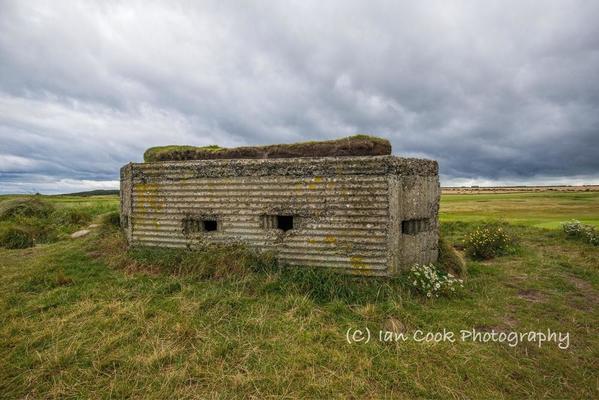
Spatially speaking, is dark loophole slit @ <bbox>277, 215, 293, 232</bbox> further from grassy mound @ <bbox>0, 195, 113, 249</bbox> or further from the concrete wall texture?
grassy mound @ <bbox>0, 195, 113, 249</bbox>

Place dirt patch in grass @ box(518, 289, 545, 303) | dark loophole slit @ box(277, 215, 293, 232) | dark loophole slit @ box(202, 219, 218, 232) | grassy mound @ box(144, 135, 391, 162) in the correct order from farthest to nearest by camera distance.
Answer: dark loophole slit @ box(202, 219, 218, 232), dark loophole slit @ box(277, 215, 293, 232), grassy mound @ box(144, 135, 391, 162), dirt patch in grass @ box(518, 289, 545, 303)

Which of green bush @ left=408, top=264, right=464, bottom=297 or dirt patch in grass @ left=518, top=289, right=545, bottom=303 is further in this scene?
dirt patch in grass @ left=518, top=289, right=545, bottom=303

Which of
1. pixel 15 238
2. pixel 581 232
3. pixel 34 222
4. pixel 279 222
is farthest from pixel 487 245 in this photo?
pixel 34 222

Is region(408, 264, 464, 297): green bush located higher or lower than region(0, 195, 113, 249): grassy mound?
lower

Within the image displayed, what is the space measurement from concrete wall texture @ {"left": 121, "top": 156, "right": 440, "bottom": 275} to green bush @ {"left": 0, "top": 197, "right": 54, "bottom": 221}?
36.0ft

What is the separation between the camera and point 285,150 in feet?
24.2

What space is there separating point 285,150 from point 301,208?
5.09 ft

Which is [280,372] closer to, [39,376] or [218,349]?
[218,349]

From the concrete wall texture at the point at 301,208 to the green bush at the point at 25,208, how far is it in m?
11.0

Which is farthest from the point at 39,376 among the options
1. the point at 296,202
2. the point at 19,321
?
the point at 296,202

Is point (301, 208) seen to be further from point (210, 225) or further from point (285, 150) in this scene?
point (210, 225)

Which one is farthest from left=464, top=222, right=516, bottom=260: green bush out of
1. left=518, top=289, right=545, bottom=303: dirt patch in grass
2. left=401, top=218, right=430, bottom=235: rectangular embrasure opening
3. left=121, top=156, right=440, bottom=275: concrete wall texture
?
left=401, top=218, right=430, bottom=235: rectangular embrasure opening

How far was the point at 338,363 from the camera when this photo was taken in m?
3.97

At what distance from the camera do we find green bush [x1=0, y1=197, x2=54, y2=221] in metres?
14.8
